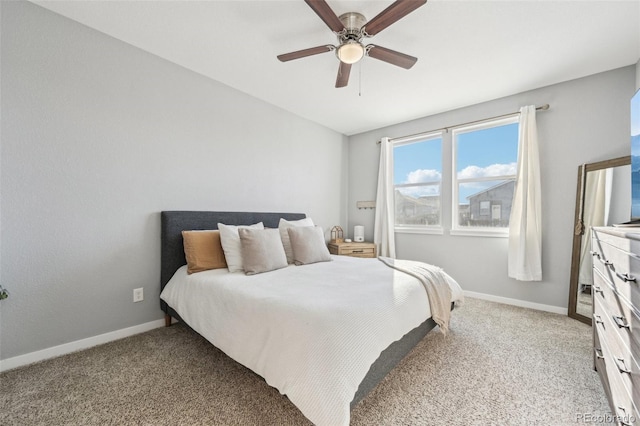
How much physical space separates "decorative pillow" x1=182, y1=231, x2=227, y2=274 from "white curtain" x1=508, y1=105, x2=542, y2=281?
3.25 meters

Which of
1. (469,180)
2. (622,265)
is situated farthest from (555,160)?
(622,265)

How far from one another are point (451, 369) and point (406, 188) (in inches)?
112

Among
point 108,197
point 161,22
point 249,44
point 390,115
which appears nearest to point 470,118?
point 390,115

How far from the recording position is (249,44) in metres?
2.22

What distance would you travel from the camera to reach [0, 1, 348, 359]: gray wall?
176 cm

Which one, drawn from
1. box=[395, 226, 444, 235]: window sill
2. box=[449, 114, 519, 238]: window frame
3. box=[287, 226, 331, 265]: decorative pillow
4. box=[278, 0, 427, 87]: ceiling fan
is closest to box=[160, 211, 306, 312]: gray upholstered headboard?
box=[287, 226, 331, 265]: decorative pillow

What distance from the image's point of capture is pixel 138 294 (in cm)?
231

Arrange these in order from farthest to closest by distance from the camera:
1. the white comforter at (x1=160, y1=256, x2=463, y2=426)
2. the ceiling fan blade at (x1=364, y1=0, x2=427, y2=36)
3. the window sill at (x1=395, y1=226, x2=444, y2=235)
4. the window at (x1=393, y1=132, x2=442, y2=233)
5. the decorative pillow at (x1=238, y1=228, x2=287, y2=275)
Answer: the window at (x1=393, y1=132, x2=442, y2=233), the window sill at (x1=395, y1=226, x2=444, y2=235), the decorative pillow at (x1=238, y1=228, x2=287, y2=275), the ceiling fan blade at (x1=364, y1=0, x2=427, y2=36), the white comforter at (x1=160, y1=256, x2=463, y2=426)

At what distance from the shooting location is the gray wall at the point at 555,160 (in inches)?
100

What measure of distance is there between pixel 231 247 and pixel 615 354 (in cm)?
249

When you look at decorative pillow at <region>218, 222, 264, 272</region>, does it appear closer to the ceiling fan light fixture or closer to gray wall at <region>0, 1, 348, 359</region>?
gray wall at <region>0, 1, 348, 359</region>

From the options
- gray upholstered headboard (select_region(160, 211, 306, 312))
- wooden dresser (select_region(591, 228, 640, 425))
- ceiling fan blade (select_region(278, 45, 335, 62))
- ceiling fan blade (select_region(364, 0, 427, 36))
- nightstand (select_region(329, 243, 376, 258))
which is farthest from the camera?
nightstand (select_region(329, 243, 376, 258))

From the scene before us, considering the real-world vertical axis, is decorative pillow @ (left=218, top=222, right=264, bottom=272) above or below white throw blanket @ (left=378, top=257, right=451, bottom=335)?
above

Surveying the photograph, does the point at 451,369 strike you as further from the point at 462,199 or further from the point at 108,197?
the point at 108,197
